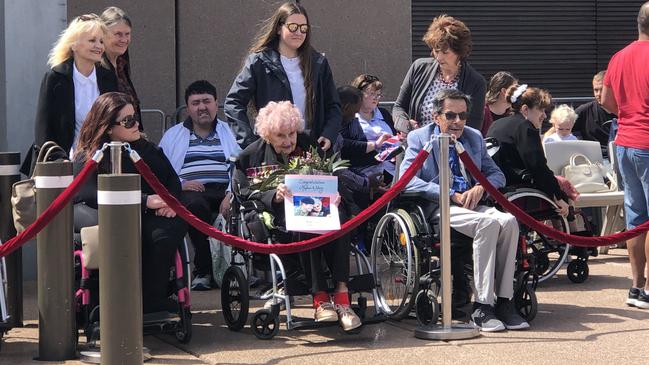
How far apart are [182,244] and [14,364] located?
1.20 meters

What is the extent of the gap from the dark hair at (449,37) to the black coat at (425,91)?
0.63ft

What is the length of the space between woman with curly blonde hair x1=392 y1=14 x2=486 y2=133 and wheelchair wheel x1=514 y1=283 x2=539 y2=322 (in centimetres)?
156

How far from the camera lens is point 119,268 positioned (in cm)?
581

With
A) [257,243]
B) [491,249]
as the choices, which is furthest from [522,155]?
[257,243]

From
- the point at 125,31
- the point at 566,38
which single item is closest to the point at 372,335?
the point at 125,31

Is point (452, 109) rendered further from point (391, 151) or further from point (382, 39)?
point (382, 39)

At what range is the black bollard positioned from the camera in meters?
5.77

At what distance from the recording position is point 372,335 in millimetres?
7129

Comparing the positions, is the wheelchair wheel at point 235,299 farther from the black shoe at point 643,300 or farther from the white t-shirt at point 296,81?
the black shoe at point 643,300

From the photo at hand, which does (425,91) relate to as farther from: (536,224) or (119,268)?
(119,268)

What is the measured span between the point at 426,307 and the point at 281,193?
1.16m

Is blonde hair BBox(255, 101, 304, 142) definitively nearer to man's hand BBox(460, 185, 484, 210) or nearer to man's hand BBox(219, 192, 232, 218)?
man's hand BBox(219, 192, 232, 218)

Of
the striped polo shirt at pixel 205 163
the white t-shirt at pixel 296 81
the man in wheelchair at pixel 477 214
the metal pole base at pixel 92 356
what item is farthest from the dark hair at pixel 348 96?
the metal pole base at pixel 92 356

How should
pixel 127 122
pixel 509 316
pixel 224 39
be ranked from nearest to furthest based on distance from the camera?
pixel 127 122 → pixel 509 316 → pixel 224 39
